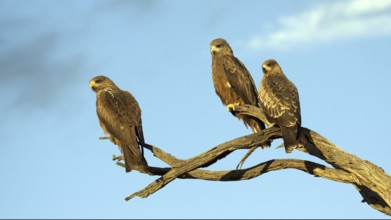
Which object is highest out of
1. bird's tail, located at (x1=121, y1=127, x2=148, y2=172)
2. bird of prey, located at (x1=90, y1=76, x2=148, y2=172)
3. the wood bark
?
bird of prey, located at (x1=90, y1=76, x2=148, y2=172)

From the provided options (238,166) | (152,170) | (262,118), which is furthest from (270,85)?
(152,170)

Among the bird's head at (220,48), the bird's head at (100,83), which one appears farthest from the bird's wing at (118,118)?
the bird's head at (220,48)

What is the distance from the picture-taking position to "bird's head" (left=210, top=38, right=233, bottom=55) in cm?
1664

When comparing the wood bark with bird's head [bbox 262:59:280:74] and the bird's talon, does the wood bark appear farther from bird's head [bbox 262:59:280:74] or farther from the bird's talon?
the bird's talon

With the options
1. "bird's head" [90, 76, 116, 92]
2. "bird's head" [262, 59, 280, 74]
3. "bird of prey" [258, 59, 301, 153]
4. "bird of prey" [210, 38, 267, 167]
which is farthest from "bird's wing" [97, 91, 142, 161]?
"bird's head" [262, 59, 280, 74]

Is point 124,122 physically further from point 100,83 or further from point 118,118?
point 100,83

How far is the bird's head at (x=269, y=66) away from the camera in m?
15.3

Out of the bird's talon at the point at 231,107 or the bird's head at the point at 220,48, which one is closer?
the bird's talon at the point at 231,107

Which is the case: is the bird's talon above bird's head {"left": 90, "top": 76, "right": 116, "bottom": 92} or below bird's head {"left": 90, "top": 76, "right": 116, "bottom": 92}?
below

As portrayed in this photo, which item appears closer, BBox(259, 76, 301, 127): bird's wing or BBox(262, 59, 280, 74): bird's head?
BBox(259, 76, 301, 127): bird's wing

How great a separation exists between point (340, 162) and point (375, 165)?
648 millimetres

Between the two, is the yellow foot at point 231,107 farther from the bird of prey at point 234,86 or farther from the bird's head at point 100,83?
the bird's head at point 100,83

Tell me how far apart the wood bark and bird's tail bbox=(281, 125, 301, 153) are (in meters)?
0.16

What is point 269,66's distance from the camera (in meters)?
15.3
